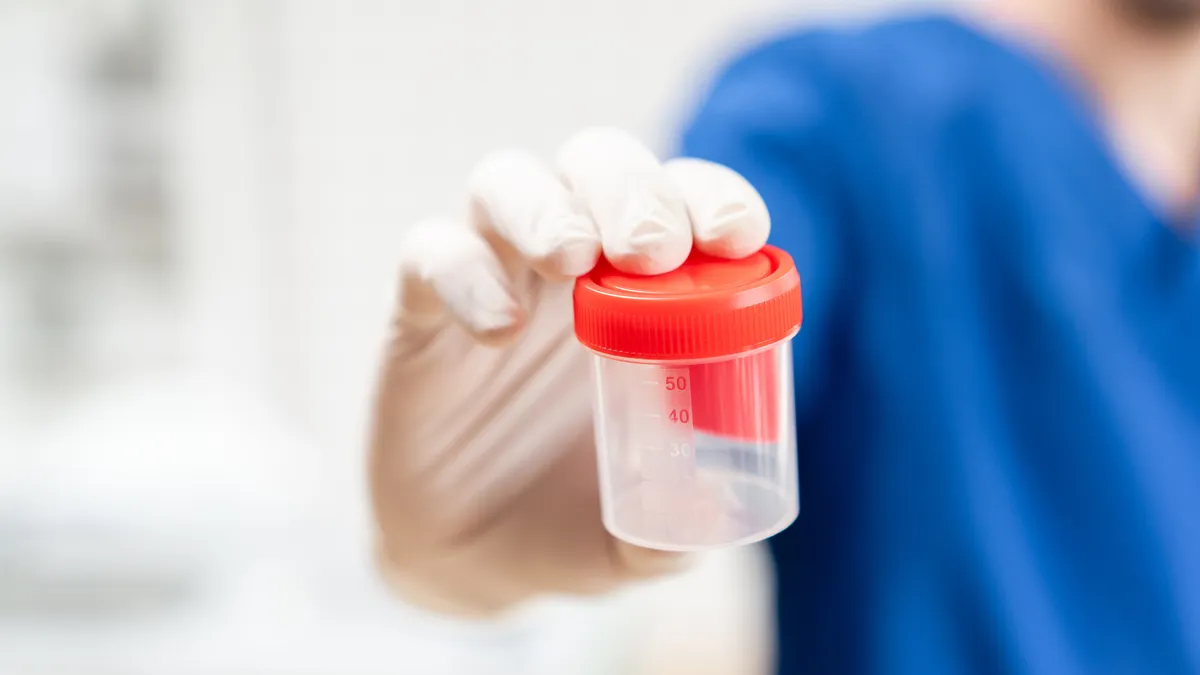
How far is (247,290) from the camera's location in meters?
1.70

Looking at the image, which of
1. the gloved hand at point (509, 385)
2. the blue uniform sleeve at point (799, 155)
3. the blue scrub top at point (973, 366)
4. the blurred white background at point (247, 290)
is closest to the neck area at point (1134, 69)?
the blue scrub top at point (973, 366)

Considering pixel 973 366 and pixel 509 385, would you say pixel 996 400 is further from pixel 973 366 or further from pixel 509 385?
pixel 509 385

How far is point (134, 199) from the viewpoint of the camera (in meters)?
1.69

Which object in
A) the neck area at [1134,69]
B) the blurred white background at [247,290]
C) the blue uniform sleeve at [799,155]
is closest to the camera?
the blue uniform sleeve at [799,155]

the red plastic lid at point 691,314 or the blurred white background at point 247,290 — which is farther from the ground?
the red plastic lid at point 691,314

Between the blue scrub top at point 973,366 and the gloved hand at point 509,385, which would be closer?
the gloved hand at point 509,385

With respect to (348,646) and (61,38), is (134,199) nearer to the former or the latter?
(61,38)

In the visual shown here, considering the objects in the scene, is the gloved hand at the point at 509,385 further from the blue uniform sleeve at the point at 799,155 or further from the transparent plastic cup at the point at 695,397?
the blue uniform sleeve at the point at 799,155

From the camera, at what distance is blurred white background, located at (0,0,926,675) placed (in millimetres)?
1573

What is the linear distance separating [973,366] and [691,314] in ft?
1.79

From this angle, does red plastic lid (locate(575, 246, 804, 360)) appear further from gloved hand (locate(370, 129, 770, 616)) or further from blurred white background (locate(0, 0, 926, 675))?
blurred white background (locate(0, 0, 926, 675))

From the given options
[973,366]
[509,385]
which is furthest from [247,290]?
[973,366]

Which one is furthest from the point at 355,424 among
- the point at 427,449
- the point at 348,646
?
the point at 427,449

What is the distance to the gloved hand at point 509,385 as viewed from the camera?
1.98 feet
